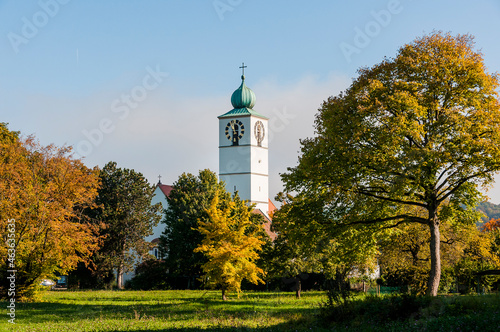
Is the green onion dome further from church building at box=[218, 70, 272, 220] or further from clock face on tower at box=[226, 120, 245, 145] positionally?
clock face on tower at box=[226, 120, 245, 145]

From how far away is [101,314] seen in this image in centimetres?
1986

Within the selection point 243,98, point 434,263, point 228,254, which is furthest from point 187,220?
point 243,98

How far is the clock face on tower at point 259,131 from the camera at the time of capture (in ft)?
240

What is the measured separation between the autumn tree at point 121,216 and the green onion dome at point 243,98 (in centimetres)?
3092

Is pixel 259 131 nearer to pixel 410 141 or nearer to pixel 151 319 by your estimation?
pixel 410 141

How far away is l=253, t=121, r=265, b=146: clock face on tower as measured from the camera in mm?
73125

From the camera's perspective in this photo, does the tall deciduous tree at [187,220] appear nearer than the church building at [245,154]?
Yes

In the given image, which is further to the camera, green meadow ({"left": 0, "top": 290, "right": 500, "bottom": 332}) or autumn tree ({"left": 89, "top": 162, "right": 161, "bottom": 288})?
autumn tree ({"left": 89, "top": 162, "right": 161, "bottom": 288})

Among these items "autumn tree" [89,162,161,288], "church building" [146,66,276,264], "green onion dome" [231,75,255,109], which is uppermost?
"green onion dome" [231,75,255,109]

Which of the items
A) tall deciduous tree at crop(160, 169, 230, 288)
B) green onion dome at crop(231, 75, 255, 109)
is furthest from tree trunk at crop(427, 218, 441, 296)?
green onion dome at crop(231, 75, 255, 109)

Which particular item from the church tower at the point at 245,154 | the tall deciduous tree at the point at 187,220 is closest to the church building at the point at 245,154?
the church tower at the point at 245,154

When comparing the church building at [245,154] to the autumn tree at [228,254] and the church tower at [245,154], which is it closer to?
the church tower at [245,154]

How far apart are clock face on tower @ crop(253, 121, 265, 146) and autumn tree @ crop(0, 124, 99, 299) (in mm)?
44941

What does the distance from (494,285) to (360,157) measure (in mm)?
24411
